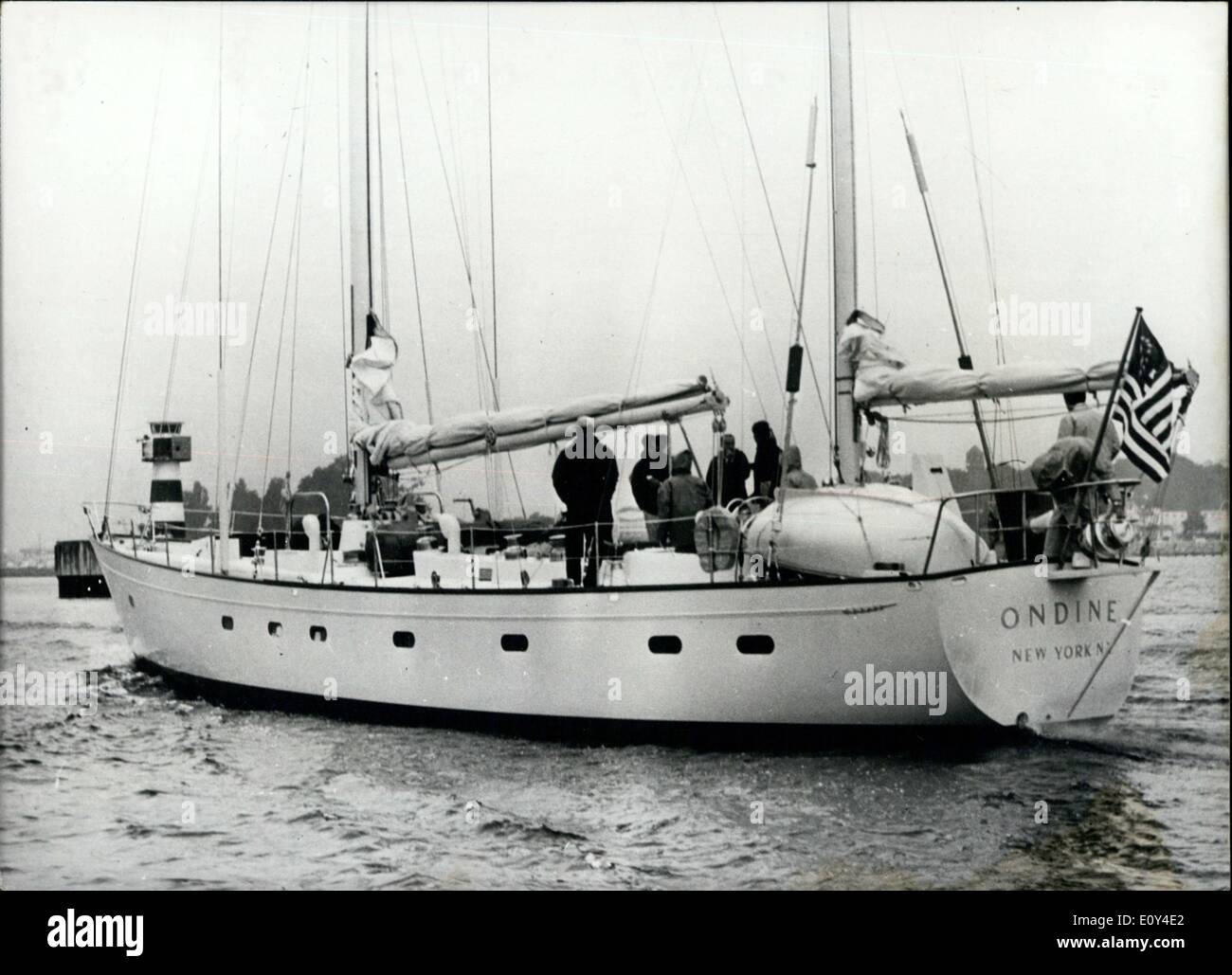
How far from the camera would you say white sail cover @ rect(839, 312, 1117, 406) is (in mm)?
9125

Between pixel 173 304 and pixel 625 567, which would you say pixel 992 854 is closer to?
pixel 625 567

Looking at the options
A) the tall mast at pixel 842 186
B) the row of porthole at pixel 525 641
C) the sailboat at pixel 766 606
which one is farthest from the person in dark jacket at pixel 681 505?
the tall mast at pixel 842 186

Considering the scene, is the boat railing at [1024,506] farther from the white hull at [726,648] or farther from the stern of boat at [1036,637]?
the white hull at [726,648]

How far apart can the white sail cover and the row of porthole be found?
2.06 meters

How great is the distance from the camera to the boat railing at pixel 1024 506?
29.6 feet

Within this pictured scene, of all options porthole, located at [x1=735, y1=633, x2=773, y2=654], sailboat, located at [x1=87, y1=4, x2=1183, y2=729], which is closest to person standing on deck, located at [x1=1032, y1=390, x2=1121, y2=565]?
sailboat, located at [x1=87, y1=4, x2=1183, y2=729]

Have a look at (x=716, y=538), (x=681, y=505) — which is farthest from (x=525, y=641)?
(x=716, y=538)

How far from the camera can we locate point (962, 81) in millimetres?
9391

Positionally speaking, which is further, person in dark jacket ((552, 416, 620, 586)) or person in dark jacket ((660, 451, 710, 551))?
person in dark jacket ((660, 451, 710, 551))

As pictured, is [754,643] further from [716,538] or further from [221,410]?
[221,410]

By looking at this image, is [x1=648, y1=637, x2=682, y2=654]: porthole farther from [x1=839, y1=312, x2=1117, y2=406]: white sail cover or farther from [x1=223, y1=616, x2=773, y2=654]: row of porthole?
[x1=839, y1=312, x2=1117, y2=406]: white sail cover

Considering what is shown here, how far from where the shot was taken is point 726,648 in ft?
31.7
